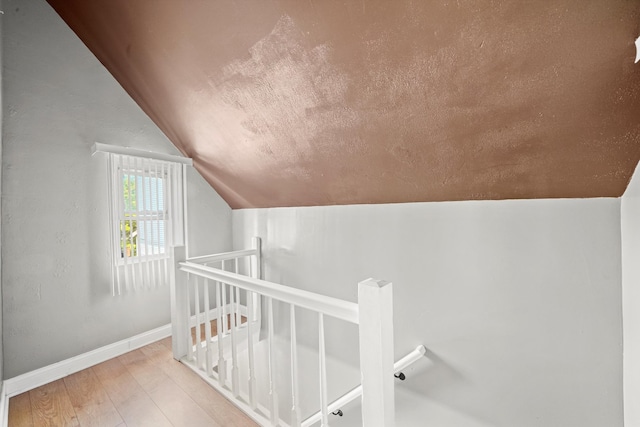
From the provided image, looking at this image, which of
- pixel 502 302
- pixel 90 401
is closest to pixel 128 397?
pixel 90 401

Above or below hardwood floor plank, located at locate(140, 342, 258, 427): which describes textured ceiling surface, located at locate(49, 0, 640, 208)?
above

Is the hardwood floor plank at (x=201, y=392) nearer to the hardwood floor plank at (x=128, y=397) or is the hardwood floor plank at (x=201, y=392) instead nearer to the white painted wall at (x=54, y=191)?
the hardwood floor plank at (x=128, y=397)

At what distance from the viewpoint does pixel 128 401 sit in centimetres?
184

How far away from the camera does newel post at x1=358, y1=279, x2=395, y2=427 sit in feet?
3.28

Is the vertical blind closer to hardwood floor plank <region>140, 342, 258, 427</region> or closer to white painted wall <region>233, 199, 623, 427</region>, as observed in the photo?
hardwood floor plank <region>140, 342, 258, 427</region>

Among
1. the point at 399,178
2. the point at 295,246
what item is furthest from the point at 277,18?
the point at 295,246

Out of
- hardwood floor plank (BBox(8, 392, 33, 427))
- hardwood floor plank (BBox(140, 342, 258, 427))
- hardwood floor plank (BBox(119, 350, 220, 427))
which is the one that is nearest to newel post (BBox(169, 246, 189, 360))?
hardwood floor plank (BBox(140, 342, 258, 427))

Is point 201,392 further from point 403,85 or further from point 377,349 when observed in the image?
point 403,85

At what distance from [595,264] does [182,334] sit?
266 cm

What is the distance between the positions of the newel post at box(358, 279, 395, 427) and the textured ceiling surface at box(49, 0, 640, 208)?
0.89 m

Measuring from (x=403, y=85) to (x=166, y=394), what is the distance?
2340mm

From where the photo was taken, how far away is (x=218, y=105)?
2010 millimetres

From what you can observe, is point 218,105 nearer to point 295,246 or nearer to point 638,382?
point 295,246

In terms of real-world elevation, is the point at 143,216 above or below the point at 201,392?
above
